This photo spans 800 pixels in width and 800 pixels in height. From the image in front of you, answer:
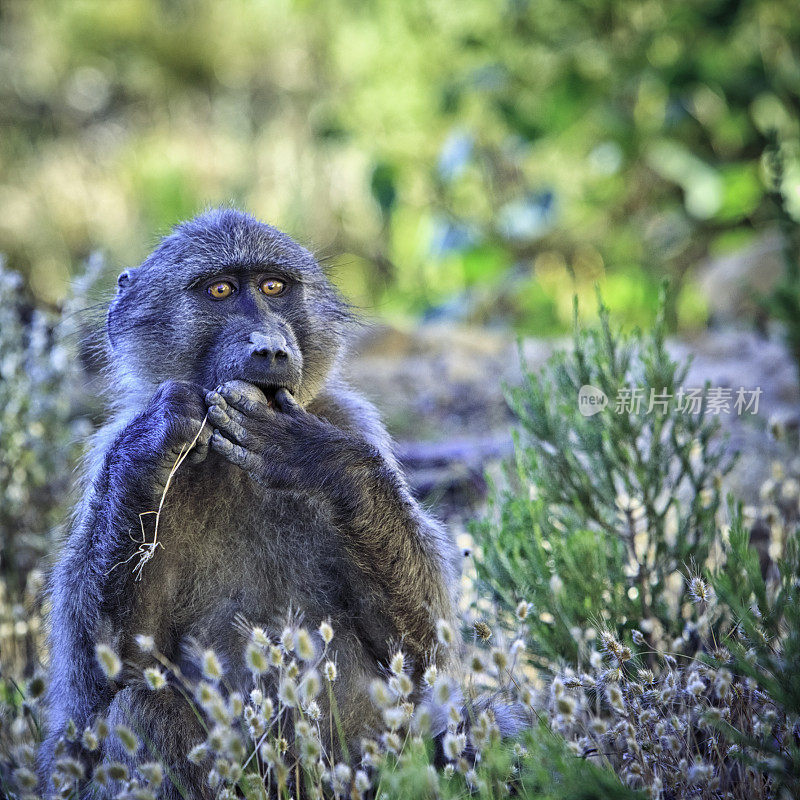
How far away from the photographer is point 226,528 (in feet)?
8.36

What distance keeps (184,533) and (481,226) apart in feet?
23.1

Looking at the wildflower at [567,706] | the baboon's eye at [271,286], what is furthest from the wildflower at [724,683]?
the baboon's eye at [271,286]

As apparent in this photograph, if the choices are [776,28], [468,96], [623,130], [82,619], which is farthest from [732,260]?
[82,619]

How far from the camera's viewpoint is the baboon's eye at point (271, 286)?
9.18ft

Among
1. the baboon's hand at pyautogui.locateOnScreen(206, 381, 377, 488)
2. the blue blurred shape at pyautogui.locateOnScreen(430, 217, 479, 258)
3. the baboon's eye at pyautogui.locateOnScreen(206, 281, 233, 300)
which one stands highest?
the baboon's eye at pyautogui.locateOnScreen(206, 281, 233, 300)

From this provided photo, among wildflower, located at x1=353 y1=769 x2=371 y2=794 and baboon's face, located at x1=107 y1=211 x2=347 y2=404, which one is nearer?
wildflower, located at x1=353 y1=769 x2=371 y2=794

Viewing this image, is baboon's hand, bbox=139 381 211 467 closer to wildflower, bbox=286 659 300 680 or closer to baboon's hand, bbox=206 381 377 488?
baboon's hand, bbox=206 381 377 488

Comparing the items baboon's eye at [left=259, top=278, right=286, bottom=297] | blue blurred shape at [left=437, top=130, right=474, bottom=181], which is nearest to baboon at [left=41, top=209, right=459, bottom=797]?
baboon's eye at [left=259, top=278, right=286, bottom=297]

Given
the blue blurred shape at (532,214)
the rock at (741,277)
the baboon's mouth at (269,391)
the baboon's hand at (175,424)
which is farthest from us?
the blue blurred shape at (532,214)

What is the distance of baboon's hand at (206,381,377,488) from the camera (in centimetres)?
232

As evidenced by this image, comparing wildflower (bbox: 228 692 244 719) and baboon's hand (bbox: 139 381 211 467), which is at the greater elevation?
baboon's hand (bbox: 139 381 211 467)

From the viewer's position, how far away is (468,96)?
9117mm

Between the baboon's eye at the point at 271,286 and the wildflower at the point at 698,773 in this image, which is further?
the baboon's eye at the point at 271,286

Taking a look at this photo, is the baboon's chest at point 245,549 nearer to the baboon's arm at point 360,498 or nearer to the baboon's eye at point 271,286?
the baboon's arm at point 360,498
